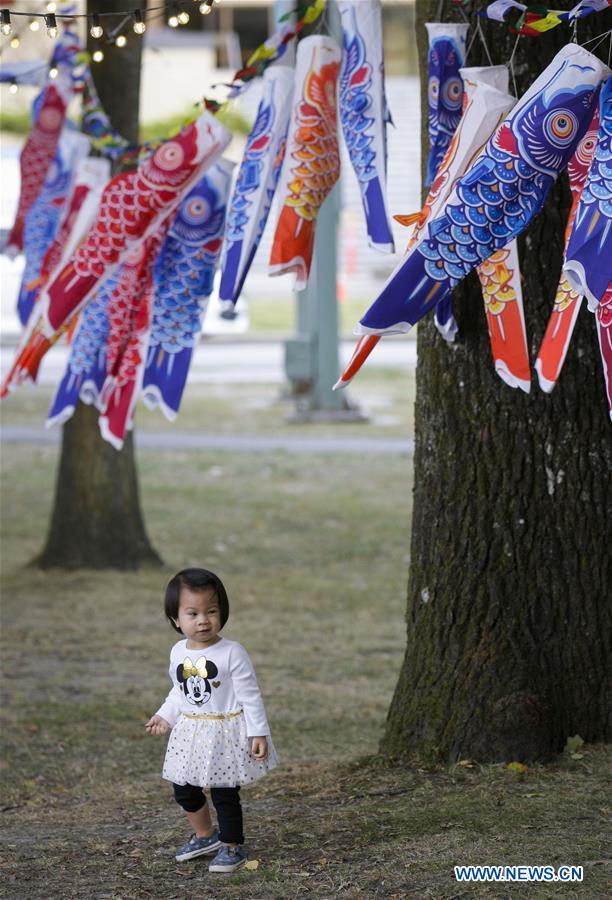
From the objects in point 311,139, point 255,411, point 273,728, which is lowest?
point 255,411

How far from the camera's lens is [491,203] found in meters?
4.15

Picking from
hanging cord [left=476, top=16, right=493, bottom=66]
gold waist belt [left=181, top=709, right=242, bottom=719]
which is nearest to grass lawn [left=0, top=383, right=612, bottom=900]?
gold waist belt [left=181, top=709, right=242, bottom=719]

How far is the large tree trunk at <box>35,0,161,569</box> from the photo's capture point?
9.41m

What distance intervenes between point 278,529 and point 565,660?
6.53m

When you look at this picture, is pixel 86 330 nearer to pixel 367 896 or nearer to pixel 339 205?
pixel 367 896

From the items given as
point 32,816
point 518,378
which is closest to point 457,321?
point 518,378

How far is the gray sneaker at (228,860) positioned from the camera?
13.4ft

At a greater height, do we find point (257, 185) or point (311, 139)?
point (311, 139)

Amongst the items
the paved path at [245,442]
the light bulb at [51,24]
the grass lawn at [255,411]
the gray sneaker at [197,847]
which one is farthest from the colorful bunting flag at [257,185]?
the grass lawn at [255,411]

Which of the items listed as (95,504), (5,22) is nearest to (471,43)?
(5,22)

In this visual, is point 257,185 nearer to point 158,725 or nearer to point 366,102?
point 366,102

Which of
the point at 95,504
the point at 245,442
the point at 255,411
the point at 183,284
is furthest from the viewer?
the point at 255,411

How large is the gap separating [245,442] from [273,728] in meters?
9.12

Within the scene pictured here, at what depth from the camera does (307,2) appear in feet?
18.1
